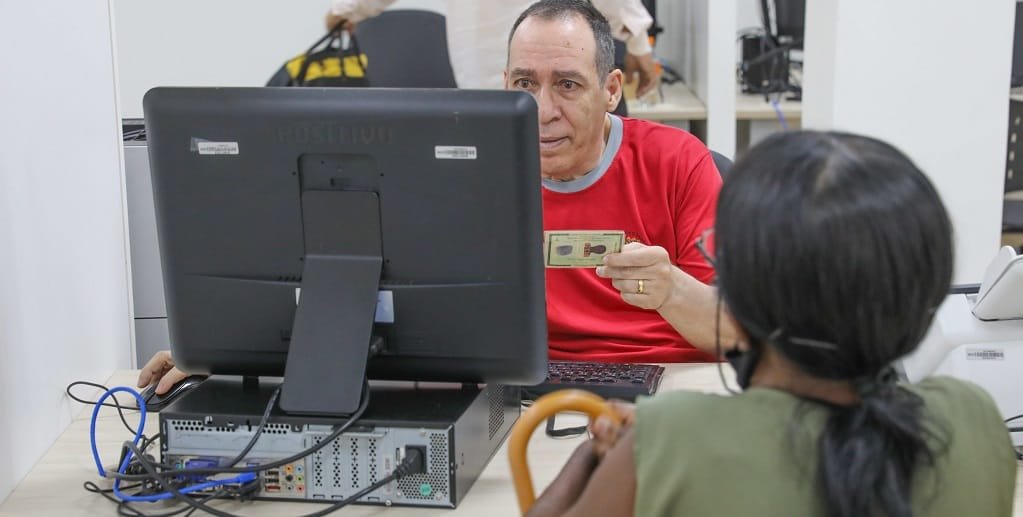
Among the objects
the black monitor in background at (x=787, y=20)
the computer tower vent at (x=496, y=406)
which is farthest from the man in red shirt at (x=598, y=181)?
the black monitor in background at (x=787, y=20)

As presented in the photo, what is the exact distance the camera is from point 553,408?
1.07 meters

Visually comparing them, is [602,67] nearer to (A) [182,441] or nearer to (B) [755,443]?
(A) [182,441]

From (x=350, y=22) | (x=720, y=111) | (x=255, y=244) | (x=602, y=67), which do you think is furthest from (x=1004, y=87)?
(x=255, y=244)

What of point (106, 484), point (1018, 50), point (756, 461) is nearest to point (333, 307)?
point (106, 484)

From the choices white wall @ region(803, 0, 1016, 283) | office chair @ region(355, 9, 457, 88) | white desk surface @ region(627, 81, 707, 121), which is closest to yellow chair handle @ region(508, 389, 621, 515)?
white wall @ region(803, 0, 1016, 283)

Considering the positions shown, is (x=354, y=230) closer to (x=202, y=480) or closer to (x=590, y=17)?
(x=202, y=480)

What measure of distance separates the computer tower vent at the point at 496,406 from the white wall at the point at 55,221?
1.96 ft

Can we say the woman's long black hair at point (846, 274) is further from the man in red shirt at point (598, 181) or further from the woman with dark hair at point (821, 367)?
the man in red shirt at point (598, 181)

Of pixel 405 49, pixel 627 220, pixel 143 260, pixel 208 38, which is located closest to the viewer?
pixel 627 220

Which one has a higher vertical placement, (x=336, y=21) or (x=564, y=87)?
(x=336, y=21)

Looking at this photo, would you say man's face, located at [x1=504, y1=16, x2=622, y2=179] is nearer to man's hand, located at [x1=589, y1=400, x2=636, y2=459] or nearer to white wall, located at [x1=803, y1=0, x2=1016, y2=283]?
→ man's hand, located at [x1=589, y1=400, x2=636, y2=459]

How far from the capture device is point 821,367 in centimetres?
98

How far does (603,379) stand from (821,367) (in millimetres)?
783

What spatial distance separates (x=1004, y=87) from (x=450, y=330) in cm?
223
